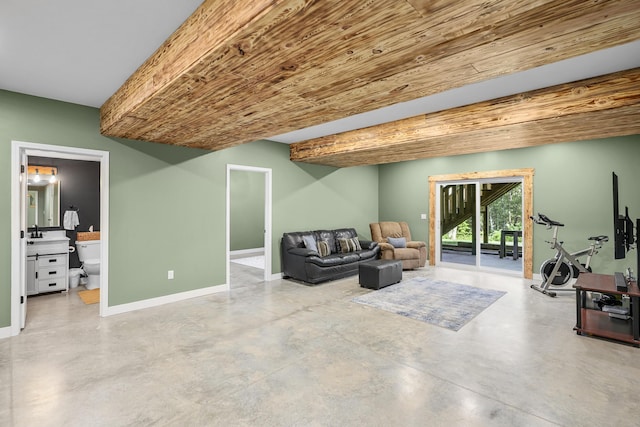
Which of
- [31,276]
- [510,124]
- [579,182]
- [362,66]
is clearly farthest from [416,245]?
[31,276]

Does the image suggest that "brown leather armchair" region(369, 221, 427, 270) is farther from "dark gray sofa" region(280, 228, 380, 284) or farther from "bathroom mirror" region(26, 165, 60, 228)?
"bathroom mirror" region(26, 165, 60, 228)

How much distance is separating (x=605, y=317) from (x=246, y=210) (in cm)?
804

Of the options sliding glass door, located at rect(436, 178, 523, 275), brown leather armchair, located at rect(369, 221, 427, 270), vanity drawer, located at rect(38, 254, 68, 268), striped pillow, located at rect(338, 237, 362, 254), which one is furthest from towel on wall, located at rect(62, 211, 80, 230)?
sliding glass door, located at rect(436, 178, 523, 275)

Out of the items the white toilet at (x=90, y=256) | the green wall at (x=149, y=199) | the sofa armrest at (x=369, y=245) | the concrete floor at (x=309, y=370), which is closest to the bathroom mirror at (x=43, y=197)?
the white toilet at (x=90, y=256)

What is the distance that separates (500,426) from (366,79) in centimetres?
248

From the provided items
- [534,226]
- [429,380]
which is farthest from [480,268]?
[429,380]

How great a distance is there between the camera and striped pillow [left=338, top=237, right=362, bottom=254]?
647 cm

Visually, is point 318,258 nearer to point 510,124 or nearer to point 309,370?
point 309,370

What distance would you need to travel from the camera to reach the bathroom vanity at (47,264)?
467cm

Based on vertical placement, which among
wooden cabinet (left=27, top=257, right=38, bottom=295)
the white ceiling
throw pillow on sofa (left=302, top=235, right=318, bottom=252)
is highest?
the white ceiling

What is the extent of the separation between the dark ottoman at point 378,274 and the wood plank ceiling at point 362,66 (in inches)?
91.9

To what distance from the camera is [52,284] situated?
16.0 feet

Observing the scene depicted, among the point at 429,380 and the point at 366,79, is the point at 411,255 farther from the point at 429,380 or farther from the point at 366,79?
the point at 366,79

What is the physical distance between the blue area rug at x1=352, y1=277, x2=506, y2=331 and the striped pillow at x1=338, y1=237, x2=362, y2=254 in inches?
54.2
